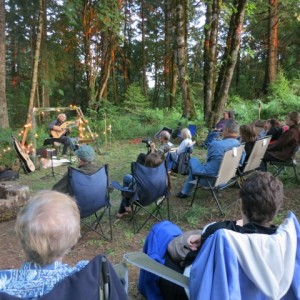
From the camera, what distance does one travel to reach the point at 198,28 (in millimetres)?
19953

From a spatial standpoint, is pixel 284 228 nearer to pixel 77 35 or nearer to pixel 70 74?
pixel 77 35

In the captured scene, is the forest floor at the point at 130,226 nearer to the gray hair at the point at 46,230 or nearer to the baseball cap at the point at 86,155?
the baseball cap at the point at 86,155

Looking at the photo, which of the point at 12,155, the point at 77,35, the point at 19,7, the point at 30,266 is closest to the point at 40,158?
the point at 12,155

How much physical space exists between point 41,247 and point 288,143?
436 cm

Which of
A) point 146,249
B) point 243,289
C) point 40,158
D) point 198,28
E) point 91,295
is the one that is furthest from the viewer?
point 198,28

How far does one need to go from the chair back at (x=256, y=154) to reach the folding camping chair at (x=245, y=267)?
292 centimetres

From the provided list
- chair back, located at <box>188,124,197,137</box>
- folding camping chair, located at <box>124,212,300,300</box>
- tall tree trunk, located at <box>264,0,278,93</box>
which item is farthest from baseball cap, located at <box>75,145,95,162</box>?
tall tree trunk, located at <box>264,0,278,93</box>

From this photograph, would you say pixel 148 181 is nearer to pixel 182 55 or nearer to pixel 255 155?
pixel 255 155

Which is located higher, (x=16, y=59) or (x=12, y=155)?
(x=16, y=59)

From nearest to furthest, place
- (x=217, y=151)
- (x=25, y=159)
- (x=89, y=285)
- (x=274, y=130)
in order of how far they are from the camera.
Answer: (x=89, y=285) < (x=217, y=151) < (x=274, y=130) < (x=25, y=159)

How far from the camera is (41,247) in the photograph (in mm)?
1322

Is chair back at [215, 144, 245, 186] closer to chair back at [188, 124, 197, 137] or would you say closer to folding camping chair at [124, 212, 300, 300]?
folding camping chair at [124, 212, 300, 300]

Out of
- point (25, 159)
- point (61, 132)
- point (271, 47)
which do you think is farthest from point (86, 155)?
point (271, 47)

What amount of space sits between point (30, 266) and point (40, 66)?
14.2 meters
